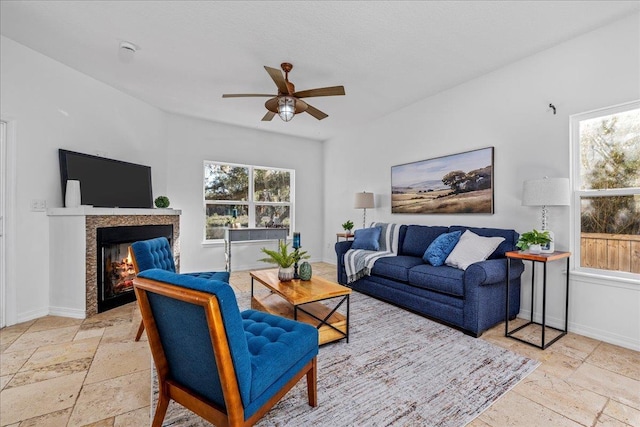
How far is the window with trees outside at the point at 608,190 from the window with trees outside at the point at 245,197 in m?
4.65

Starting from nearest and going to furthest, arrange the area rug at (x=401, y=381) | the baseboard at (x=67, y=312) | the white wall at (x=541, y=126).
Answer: the area rug at (x=401, y=381), the white wall at (x=541, y=126), the baseboard at (x=67, y=312)

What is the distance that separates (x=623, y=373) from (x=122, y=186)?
212 inches

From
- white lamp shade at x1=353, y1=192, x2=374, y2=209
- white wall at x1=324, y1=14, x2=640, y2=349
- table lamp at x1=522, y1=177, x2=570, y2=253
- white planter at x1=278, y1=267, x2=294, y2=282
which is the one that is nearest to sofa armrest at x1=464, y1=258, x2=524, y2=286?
table lamp at x1=522, y1=177, x2=570, y2=253

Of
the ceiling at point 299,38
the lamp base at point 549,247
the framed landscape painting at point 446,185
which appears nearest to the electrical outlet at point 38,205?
the ceiling at point 299,38

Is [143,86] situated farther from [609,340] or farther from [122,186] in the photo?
[609,340]

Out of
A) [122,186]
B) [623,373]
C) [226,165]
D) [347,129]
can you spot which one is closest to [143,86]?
[122,186]

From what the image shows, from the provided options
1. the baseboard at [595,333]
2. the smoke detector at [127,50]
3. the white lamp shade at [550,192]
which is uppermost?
the smoke detector at [127,50]

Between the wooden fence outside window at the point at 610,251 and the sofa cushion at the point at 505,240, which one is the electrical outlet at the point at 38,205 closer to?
the sofa cushion at the point at 505,240

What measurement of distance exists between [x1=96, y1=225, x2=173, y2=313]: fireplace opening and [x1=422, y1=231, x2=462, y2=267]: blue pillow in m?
3.53

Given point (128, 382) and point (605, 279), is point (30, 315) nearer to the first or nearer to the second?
point (128, 382)

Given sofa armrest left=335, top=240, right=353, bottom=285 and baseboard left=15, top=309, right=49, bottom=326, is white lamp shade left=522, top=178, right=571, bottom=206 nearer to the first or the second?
sofa armrest left=335, top=240, right=353, bottom=285

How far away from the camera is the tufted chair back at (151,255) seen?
6.94 feet

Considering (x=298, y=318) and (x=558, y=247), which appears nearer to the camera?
(x=298, y=318)

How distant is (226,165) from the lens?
5473 mm
